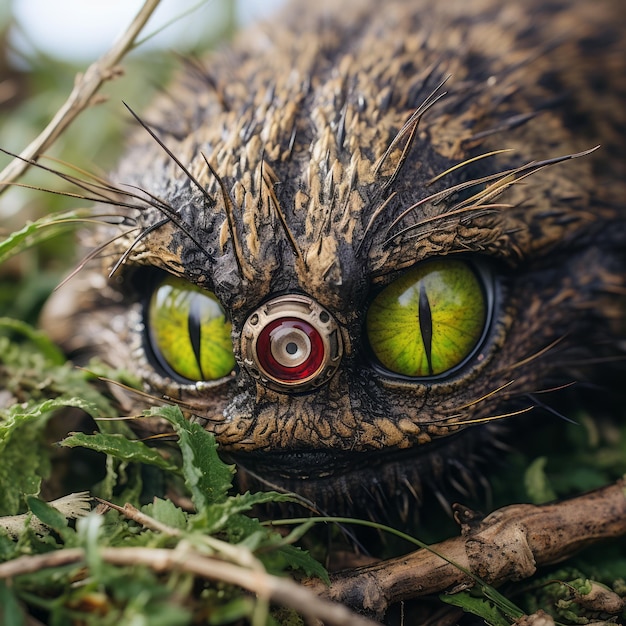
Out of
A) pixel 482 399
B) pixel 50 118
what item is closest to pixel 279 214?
pixel 482 399

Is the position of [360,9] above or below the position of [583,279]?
above

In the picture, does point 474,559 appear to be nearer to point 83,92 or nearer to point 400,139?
point 400,139

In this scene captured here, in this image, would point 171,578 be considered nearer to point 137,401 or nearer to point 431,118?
point 137,401

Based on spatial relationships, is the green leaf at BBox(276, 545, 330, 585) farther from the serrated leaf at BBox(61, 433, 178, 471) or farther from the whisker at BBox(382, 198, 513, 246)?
the whisker at BBox(382, 198, 513, 246)

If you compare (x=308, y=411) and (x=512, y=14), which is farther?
(x=512, y=14)

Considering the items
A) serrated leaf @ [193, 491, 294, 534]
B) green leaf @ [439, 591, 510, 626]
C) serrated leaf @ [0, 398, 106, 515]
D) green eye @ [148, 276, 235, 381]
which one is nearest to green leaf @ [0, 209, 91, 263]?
green eye @ [148, 276, 235, 381]

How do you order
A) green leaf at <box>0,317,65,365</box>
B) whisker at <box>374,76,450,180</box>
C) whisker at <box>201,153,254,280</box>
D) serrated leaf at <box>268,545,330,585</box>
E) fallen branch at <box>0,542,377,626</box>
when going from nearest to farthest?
fallen branch at <box>0,542,377,626</box> < serrated leaf at <box>268,545,330,585</box> < whisker at <box>201,153,254,280</box> < whisker at <box>374,76,450,180</box> < green leaf at <box>0,317,65,365</box>

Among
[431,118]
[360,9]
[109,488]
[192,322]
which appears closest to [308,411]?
[192,322]

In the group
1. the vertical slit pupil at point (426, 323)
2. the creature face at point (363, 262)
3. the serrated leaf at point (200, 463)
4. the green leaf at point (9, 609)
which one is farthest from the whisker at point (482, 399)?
the green leaf at point (9, 609)
